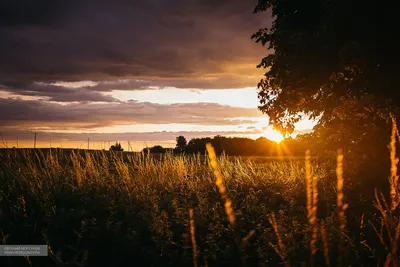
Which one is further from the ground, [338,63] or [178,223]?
[338,63]

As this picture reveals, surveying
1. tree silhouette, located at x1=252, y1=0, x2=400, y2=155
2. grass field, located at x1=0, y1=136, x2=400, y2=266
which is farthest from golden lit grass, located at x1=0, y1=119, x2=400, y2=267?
tree silhouette, located at x1=252, y1=0, x2=400, y2=155

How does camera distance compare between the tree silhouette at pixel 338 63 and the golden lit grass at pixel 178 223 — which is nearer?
the golden lit grass at pixel 178 223

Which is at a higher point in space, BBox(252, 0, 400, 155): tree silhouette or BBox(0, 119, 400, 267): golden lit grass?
BBox(252, 0, 400, 155): tree silhouette

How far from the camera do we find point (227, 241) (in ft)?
25.1

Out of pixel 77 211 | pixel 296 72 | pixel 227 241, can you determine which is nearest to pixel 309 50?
pixel 296 72

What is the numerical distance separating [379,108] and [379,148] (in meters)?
1.81

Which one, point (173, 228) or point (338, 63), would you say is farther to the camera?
point (338, 63)

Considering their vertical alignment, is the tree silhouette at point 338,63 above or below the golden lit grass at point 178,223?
above

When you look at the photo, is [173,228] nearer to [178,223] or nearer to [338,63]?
[178,223]

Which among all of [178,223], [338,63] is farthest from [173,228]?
[338,63]

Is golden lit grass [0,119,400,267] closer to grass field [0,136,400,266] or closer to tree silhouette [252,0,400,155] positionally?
grass field [0,136,400,266]

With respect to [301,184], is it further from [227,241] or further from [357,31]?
[227,241]

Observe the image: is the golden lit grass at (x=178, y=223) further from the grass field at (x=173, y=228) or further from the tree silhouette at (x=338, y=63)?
the tree silhouette at (x=338, y=63)

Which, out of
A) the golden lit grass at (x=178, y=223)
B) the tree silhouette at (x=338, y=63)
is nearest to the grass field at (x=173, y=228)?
the golden lit grass at (x=178, y=223)
